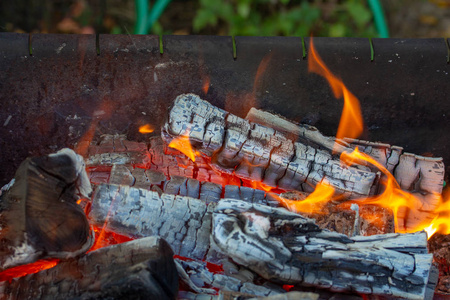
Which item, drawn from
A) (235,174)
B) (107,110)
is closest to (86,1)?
(107,110)

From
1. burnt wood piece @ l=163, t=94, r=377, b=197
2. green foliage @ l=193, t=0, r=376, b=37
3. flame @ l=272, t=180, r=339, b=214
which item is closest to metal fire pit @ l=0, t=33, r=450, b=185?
burnt wood piece @ l=163, t=94, r=377, b=197

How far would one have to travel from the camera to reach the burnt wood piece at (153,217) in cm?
152

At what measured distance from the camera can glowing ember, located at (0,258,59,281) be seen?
140 cm

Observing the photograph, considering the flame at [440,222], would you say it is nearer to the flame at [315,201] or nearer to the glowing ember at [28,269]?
the flame at [315,201]

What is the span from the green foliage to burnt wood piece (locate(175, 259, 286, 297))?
7.17ft

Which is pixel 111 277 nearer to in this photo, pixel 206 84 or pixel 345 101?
pixel 206 84

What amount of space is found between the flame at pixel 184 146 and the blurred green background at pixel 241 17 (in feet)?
5.12

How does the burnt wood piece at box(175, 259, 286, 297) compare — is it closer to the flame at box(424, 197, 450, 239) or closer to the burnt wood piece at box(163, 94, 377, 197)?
the burnt wood piece at box(163, 94, 377, 197)

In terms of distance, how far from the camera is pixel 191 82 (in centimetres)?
189

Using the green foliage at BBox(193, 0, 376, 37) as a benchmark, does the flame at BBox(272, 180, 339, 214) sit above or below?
A: below

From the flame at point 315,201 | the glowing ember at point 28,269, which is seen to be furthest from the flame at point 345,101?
the glowing ember at point 28,269

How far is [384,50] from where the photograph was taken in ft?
6.22

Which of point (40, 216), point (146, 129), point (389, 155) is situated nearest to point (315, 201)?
point (389, 155)

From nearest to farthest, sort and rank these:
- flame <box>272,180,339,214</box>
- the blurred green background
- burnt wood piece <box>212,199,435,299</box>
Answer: burnt wood piece <box>212,199,435,299</box>
flame <box>272,180,339,214</box>
the blurred green background
